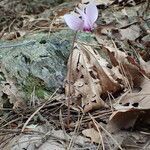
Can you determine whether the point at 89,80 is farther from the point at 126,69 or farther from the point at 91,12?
the point at 91,12

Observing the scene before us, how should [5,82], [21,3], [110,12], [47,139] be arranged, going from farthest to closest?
[21,3], [110,12], [5,82], [47,139]

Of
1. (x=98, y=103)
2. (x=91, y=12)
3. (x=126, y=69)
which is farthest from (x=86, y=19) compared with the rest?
(x=126, y=69)

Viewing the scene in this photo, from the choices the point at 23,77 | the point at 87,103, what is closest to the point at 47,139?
the point at 87,103

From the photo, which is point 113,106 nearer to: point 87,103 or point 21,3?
point 87,103

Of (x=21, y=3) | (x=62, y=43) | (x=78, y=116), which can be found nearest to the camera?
(x=78, y=116)

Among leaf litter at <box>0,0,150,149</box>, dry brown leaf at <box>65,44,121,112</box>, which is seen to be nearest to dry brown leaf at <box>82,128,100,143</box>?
leaf litter at <box>0,0,150,149</box>

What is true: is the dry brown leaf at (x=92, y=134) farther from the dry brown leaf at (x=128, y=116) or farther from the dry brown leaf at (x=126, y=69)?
the dry brown leaf at (x=126, y=69)

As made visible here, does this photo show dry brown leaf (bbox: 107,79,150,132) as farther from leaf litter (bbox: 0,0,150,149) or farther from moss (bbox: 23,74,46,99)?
moss (bbox: 23,74,46,99)
